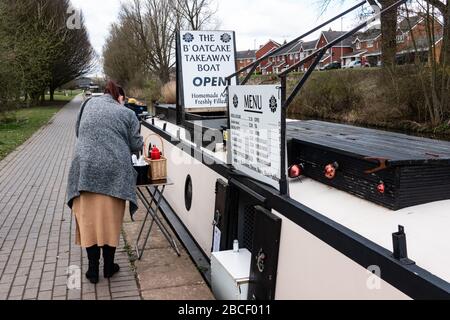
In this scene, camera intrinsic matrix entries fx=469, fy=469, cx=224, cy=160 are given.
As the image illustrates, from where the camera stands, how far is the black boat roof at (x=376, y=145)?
2416 millimetres

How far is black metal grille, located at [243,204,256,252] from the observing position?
354 centimetres

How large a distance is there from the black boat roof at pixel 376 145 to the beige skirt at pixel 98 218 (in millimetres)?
1492

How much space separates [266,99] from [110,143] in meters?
1.32

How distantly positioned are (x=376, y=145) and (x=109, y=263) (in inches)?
92.8

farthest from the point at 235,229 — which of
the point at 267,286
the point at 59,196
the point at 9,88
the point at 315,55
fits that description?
the point at 9,88

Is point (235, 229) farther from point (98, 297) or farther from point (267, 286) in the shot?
point (98, 297)

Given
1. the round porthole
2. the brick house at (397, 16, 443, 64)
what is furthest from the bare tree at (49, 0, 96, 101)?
the round porthole

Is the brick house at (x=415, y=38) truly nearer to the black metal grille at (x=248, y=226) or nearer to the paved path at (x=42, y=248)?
the paved path at (x=42, y=248)

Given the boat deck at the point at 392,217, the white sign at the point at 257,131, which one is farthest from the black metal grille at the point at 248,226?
the boat deck at the point at 392,217

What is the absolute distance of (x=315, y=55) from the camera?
2812 millimetres

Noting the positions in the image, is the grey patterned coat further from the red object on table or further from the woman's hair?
the red object on table

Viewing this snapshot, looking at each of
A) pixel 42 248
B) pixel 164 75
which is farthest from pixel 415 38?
pixel 164 75

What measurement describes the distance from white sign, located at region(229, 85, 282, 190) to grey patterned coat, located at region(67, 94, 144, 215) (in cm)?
84

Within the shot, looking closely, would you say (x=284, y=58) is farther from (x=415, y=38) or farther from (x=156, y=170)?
(x=415, y=38)
